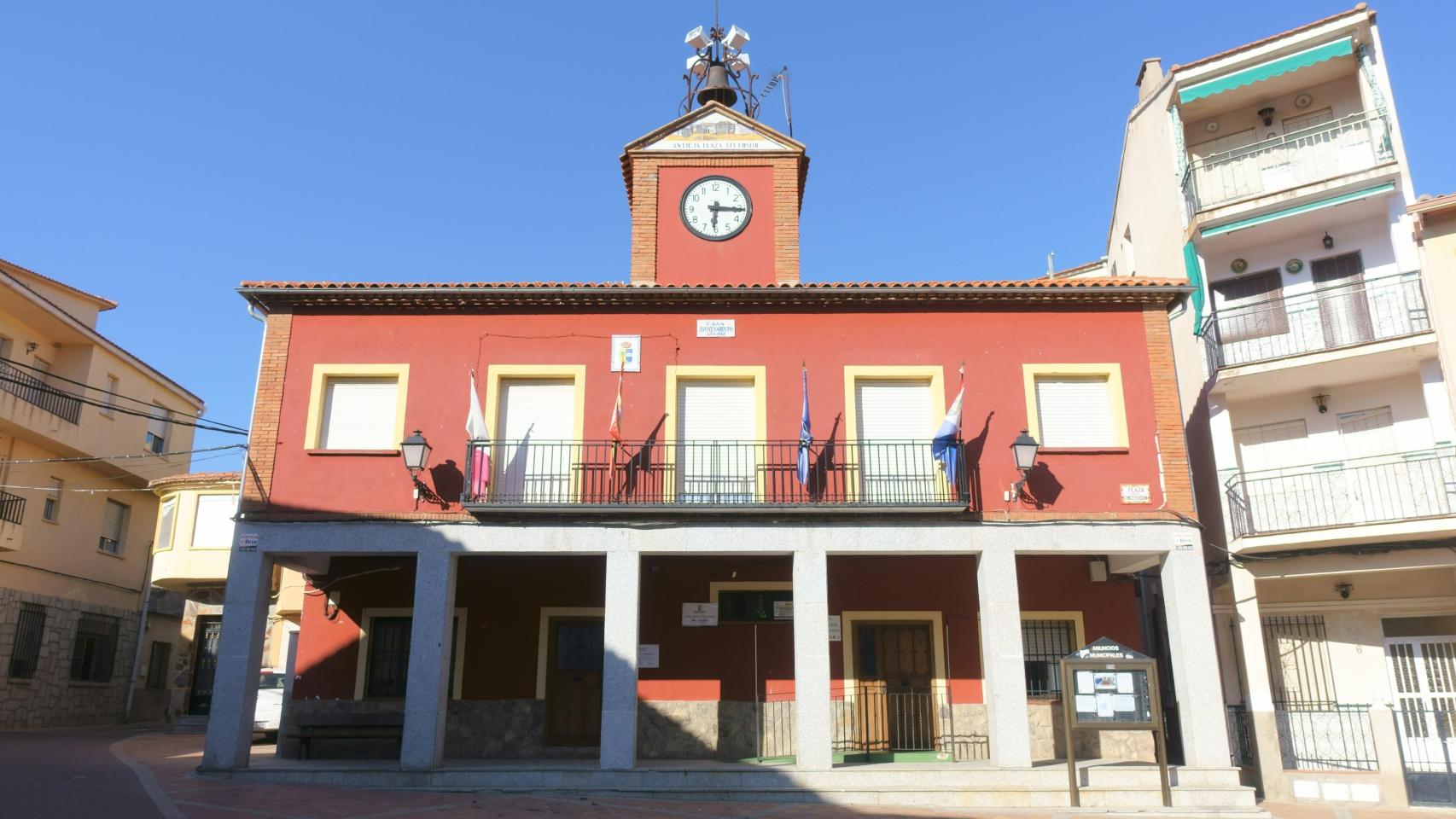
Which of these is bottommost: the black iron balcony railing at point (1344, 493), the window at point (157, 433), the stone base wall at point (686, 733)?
the stone base wall at point (686, 733)

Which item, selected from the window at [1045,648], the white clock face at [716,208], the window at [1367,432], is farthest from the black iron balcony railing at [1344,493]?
the white clock face at [716,208]

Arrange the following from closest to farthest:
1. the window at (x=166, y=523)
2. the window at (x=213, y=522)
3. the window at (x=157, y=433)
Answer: the window at (x=213, y=522)
the window at (x=166, y=523)
the window at (x=157, y=433)

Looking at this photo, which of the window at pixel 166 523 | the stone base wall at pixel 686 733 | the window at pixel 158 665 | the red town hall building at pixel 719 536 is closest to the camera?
the red town hall building at pixel 719 536

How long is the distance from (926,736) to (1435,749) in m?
6.94

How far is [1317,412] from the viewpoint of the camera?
49.7 ft

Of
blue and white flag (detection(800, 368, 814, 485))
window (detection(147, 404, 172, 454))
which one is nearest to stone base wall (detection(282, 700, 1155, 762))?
blue and white flag (detection(800, 368, 814, 485))

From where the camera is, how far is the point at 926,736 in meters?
14.3

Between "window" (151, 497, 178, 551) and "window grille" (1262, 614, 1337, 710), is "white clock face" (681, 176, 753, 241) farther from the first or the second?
"window" (151, 497, 178, 551)

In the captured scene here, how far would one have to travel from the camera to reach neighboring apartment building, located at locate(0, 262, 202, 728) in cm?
2042

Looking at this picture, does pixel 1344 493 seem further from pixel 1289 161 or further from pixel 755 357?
pixel 755 357

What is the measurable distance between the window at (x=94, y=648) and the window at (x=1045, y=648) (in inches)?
816

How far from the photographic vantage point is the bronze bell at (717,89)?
18688mm

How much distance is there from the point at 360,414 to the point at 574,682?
16.3ft

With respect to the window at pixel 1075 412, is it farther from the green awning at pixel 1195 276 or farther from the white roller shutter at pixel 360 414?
the white roller shutter at pixel 360 414
